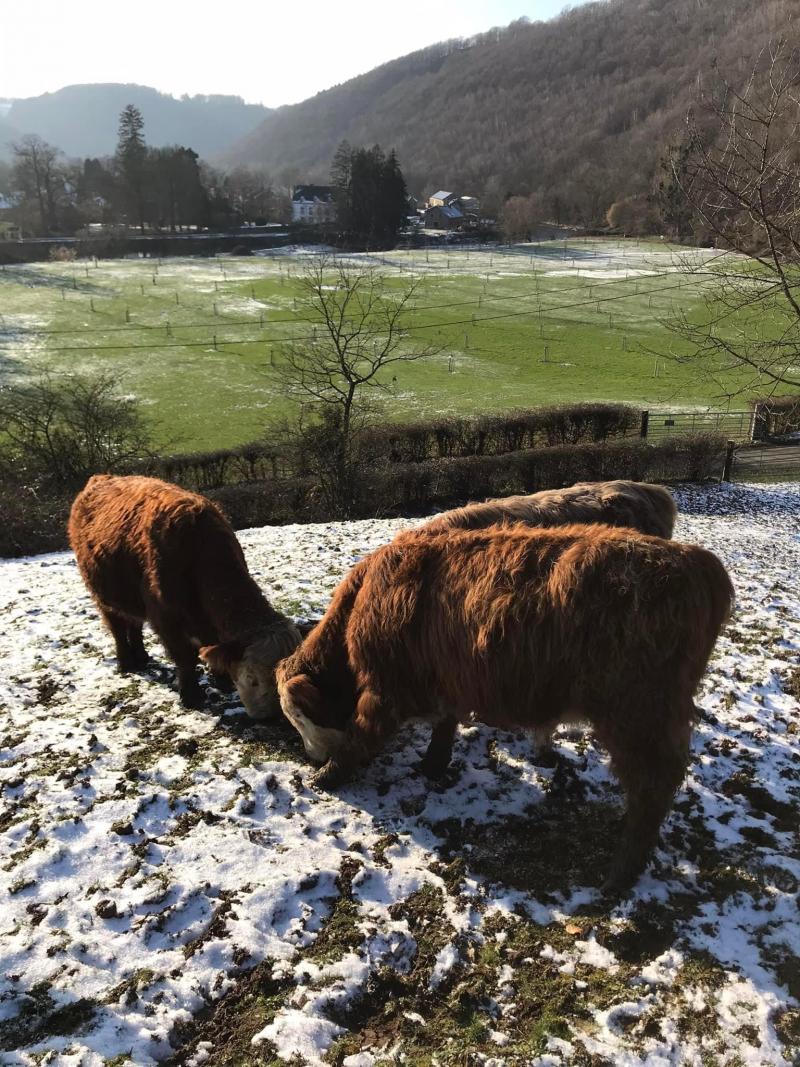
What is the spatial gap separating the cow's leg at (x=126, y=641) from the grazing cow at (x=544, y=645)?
2892mm

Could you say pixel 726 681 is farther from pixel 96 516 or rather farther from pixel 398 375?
pixel 398 375

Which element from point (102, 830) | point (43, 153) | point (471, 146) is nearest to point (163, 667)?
point (102, 830)

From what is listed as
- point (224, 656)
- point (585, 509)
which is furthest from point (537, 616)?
point (585, 509)

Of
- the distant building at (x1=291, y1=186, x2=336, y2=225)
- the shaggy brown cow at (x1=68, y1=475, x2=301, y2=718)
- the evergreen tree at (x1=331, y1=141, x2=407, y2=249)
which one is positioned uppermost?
the distant building at (x1=291, y1=186, x2=336, y2=225)

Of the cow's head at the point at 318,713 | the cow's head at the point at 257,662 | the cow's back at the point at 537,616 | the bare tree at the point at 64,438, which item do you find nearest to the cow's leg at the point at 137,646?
the cow's head at the point at 257,662

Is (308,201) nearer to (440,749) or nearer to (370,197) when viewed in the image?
(370,197)

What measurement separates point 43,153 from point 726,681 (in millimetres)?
130119

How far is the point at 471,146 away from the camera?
194 m

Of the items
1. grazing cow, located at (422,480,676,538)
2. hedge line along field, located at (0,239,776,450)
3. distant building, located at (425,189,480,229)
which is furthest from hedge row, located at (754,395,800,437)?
distant building, located at (425,189,480,229)

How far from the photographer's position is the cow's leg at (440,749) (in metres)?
5.39

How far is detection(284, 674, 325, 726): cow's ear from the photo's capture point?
5.15 meters

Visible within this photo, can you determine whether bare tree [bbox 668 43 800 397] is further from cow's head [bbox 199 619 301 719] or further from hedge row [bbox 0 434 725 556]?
hedge row [bbox 0 434 725 556]

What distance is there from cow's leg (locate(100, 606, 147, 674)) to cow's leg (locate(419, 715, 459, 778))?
3.74 meters

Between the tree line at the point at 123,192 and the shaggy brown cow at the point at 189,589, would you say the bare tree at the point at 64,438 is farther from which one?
the tree line at the point at 123,192
